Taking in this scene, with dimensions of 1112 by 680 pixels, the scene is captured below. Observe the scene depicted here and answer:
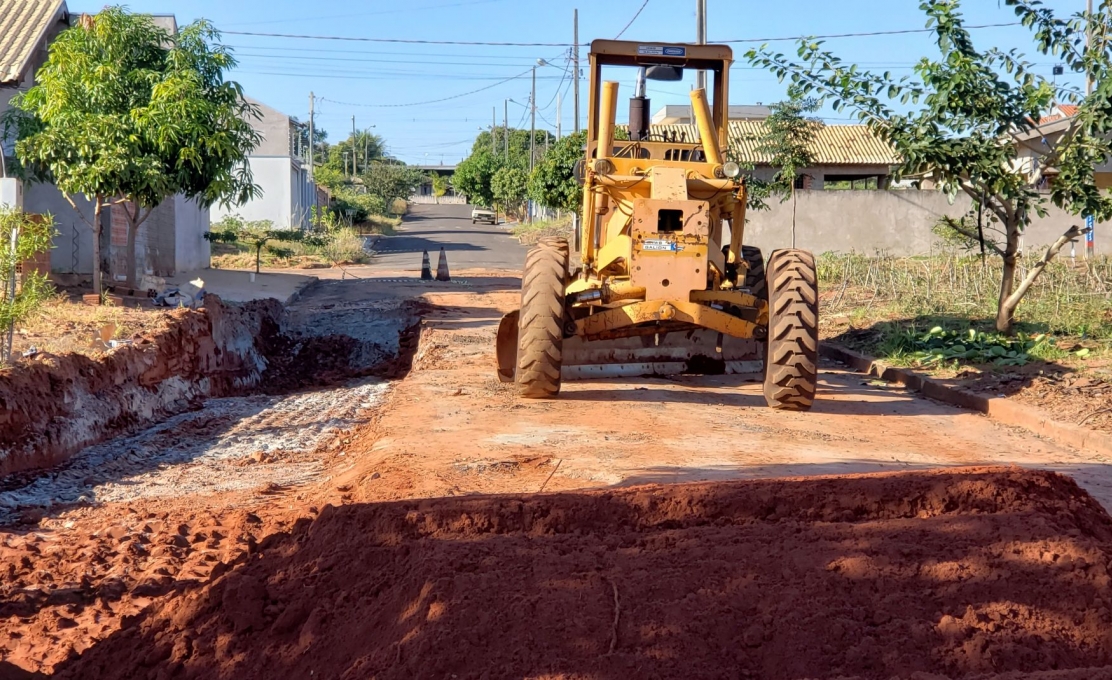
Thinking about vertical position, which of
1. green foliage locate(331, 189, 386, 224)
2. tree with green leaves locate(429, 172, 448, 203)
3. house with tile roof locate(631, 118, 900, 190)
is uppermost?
tree with green leaves locate(429, 172, 448, 203)

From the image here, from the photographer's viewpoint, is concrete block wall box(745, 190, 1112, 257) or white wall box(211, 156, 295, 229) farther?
white wall box(211, 156, 295, 229)

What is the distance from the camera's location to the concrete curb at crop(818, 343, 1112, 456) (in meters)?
8.46

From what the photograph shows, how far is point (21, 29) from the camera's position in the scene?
19250 mm

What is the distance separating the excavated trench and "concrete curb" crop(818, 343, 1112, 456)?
575 cm

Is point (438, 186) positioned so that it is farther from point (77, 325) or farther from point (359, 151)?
point (77, 325)

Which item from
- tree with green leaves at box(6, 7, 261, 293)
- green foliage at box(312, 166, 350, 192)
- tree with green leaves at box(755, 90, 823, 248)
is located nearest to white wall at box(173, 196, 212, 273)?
tree with green leaves at box(6, 7, 261, 293)

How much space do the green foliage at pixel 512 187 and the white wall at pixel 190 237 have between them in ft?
136

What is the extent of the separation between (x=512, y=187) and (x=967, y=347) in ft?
204

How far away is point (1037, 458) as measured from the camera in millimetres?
8078

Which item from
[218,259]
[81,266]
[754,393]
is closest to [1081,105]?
[754,393]

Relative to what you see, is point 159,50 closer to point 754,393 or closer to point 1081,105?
point 754,393

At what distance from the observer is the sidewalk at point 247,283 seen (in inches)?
812

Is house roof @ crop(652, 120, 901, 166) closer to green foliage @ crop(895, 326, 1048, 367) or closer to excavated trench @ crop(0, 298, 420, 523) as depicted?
Answer: green foliage @ crop(895, 326, 1048, 367)

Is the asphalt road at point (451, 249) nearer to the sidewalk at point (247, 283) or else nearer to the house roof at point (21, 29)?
the sidewalk at point (247, 283)
